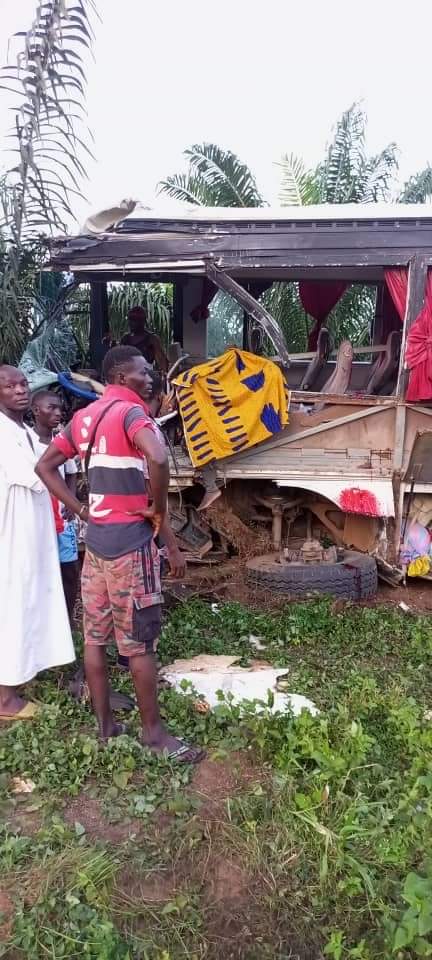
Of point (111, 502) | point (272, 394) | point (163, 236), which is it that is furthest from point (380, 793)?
point (163, 236)

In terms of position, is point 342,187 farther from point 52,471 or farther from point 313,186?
point 52,471

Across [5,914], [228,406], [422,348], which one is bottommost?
[5,914]

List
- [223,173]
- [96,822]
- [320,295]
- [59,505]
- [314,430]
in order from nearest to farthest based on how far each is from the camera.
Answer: [96,822], [59,505], [314,430], [320,295], [223,173]

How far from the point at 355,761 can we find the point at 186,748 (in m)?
0.78

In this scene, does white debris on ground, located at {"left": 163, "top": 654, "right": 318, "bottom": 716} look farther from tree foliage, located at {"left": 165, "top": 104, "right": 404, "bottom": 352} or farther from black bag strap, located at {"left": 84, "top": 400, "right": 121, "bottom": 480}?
tree foliage, located at {"left": 165, "top": 104, "right": 404, "bottom": 352}

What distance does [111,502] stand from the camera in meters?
3.11

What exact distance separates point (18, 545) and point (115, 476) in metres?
0.90

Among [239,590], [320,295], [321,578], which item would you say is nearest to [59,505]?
[239,590]

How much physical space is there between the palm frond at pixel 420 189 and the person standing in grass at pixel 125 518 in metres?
10.6

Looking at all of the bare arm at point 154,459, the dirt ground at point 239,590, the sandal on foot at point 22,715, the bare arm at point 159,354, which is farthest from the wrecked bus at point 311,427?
the bare arm at point 154,459

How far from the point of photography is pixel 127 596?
3.14 m

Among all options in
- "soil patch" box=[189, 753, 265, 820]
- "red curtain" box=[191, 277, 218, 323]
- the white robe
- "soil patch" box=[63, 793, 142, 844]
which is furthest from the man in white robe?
"red curtain" box=[191, 277, 218, 323]

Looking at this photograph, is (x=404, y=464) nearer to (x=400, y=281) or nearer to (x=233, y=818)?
(x=400, y=281)

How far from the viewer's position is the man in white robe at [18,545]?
3.65 m
